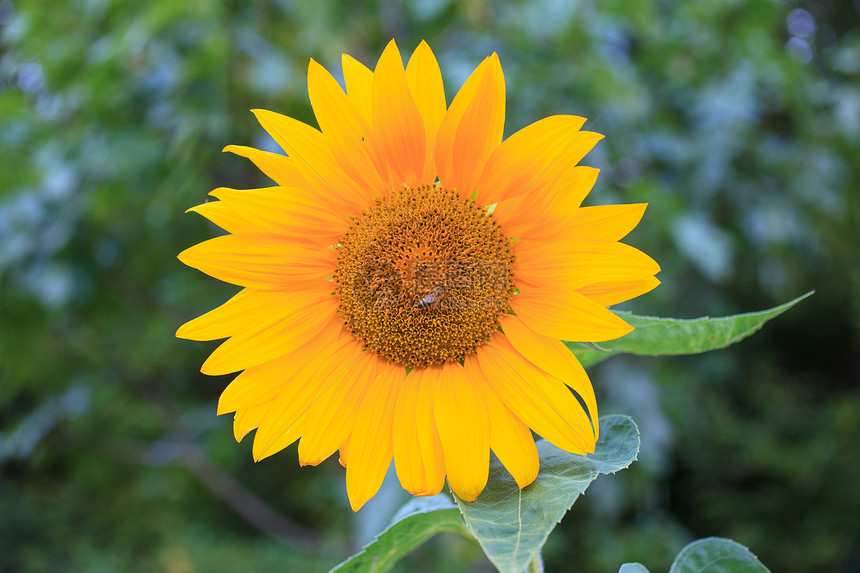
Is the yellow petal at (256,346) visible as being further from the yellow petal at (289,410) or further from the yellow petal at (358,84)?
the yellow petal at (358,84)

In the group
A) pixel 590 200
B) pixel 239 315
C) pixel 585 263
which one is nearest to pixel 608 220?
pixel 585 263

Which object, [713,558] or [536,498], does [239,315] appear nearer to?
[536,498]

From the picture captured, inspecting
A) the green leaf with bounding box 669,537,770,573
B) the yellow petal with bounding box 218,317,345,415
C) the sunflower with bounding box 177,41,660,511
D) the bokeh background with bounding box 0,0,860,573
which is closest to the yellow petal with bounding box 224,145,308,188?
the sunflower with bounding box 177,41,660,511

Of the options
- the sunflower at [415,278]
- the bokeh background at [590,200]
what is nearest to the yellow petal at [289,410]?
the sunflower at [415,278]

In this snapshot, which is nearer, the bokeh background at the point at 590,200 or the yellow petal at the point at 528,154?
the yellow petal at the point at 528,154

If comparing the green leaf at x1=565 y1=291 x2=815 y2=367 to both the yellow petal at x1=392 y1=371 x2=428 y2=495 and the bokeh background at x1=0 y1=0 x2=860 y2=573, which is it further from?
the bokeh background at x1=0 y1=0 x2=860 y2=573

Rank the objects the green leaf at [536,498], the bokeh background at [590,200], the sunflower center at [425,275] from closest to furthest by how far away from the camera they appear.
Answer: the green leaf at [536,498] < the sunflower center at [425,275] < the bokeh background at [590,200]
